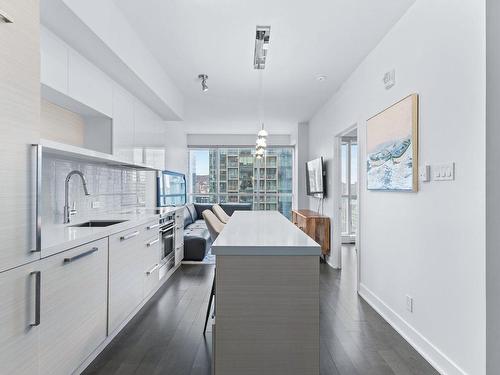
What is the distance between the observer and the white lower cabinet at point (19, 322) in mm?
1325

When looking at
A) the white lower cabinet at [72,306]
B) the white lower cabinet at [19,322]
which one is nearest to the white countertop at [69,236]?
the white lower cabinet at [72,306]

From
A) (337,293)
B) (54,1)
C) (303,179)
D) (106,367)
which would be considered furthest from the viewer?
(303,179)

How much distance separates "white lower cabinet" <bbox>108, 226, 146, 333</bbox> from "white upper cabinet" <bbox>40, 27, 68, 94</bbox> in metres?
1.19

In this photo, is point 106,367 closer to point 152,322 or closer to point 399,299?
point 152,322

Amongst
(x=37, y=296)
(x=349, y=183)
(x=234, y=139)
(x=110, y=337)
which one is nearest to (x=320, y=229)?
(x=349, y=183)

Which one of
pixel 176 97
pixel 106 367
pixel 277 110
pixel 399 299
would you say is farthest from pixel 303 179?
pixel 106 367

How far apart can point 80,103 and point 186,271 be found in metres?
2.73

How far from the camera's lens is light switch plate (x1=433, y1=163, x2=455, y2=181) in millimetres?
1983

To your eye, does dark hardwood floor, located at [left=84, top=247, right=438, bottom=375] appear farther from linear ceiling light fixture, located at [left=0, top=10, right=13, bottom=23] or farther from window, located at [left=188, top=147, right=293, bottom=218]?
window, located at [left=188, top=147, right=293, bottom=218]

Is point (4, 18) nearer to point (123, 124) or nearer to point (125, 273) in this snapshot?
point (125, 273)

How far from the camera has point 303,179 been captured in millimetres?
7051

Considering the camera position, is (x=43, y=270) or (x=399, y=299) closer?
(x=43, y=270)

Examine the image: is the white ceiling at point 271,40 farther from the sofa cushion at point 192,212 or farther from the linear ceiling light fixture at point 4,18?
the sofa cushion at point 192,212

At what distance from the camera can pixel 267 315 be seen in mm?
1684
